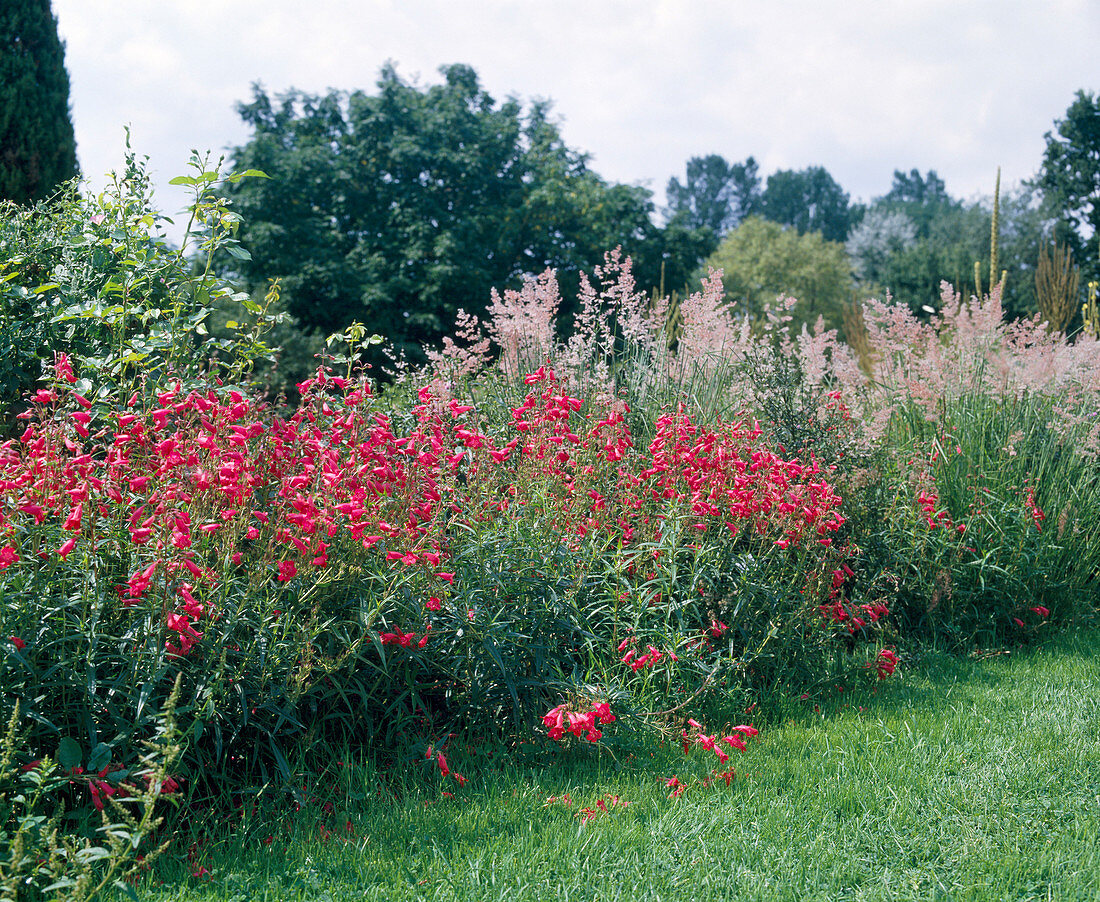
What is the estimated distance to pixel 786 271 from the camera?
97.9 ft

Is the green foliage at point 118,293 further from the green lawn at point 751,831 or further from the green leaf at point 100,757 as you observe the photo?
the green lawn at point 751,831

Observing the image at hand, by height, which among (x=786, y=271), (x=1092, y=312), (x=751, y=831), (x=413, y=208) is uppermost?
(x=786, y=271)

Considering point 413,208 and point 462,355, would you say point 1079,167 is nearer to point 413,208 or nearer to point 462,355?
point 413,208

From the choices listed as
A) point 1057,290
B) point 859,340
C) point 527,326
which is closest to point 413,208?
point 859,340

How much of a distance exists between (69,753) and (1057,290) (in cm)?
913

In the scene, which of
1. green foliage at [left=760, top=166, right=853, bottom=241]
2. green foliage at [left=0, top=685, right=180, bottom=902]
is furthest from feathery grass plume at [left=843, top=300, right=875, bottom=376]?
green foliage at [left=760, top=166, right=853, bottom=241]

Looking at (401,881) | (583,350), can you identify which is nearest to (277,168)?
(583,350)

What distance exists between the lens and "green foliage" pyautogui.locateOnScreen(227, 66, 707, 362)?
717 inches

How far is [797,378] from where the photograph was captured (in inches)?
192

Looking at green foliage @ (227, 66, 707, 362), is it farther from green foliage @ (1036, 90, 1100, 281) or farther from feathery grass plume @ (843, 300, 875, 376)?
green foliage @ (1036, 90, 1100, 281)

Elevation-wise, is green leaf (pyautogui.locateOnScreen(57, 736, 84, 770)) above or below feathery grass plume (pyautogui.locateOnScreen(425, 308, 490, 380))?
below

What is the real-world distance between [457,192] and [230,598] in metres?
19.0

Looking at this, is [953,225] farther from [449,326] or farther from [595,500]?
[595,500]

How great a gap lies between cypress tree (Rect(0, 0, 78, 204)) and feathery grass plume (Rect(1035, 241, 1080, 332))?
1036 centimetres
